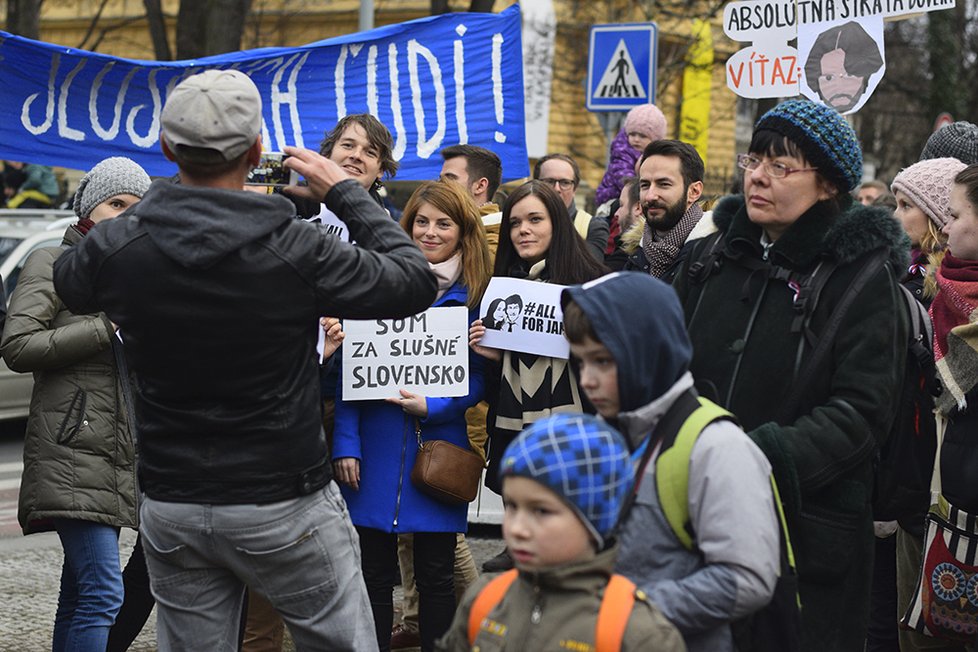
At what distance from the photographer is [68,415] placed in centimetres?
491

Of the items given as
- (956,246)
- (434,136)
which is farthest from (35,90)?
(956,246)

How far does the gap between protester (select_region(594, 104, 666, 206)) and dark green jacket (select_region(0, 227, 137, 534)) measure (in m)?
4.81

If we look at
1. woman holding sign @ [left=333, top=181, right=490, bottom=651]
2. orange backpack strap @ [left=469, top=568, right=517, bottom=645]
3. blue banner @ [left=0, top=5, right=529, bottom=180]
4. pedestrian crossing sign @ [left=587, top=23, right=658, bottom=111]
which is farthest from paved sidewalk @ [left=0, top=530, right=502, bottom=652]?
pedestrian crossing sign @ [left=587, top=23, right=658, bottom=111]

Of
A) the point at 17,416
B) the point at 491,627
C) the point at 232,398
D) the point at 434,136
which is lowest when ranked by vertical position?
the point at 17,416

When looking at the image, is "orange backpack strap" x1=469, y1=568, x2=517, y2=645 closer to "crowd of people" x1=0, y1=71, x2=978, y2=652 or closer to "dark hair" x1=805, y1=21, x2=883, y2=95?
"crowd of people" x1=0, y1=71, x2=978, y2=652

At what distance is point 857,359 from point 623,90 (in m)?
7.75

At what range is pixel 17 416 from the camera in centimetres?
1203

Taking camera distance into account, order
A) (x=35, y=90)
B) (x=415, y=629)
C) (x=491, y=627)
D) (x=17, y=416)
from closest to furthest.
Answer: (x=491, y=627) → (x=415, y=629) → (x=35, y=90) → (x=17, y=416)

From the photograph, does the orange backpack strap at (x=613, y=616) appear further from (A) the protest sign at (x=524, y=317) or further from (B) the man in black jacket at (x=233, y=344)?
(A) the protest sign at (x=524, y=317)

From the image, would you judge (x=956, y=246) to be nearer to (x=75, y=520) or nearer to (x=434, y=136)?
(x=75, y=520)

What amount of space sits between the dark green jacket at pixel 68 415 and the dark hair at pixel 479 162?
8.66 ft

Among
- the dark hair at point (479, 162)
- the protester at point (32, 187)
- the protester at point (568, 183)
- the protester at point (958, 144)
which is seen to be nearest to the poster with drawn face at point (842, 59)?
the protester at point (958, 144)

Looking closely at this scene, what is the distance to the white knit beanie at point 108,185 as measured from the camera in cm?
514

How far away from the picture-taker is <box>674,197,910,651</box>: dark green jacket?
12.0 ft
